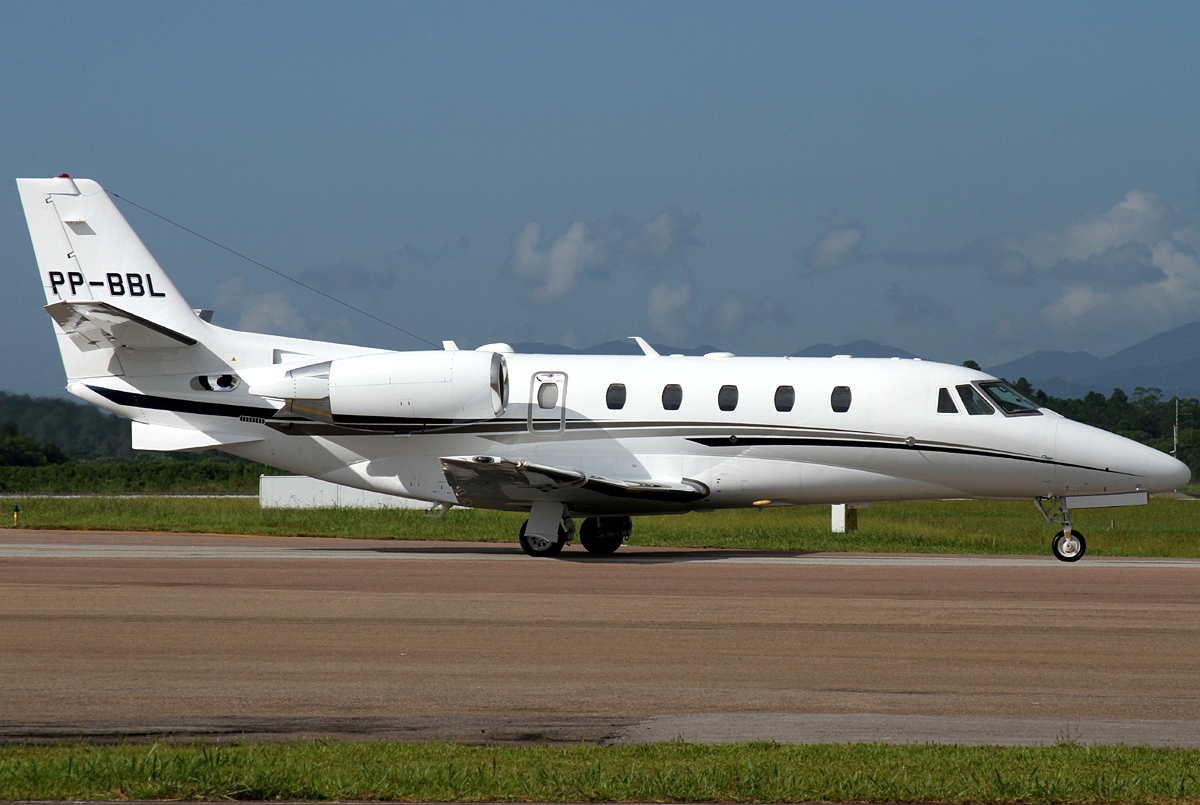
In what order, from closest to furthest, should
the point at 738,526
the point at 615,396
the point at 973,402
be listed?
the point at 973,402 < the point at 615,396 < the point at 738,526

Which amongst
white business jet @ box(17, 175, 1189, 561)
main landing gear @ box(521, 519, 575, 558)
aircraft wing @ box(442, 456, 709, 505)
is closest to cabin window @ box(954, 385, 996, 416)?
white business jet @ box(17, 175, 1189, 561)

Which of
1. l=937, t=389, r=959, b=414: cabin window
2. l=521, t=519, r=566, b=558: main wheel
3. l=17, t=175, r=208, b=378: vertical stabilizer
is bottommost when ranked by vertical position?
l=521, t=519, r=566, b=558: main wheel

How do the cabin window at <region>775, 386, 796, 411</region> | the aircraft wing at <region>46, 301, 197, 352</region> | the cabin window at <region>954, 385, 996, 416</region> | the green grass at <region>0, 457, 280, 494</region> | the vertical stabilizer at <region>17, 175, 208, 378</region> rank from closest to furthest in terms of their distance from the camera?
the aircraft wing at <region>46, 301, 197, 352</region>
the cabin window at <region>954, 385, 996, 416</region>
the cabin window at <region>775, 386, 796, 411</region>
the vertical stabilizer at <region>17, 175, 208, 378</region>
the green grass at <region>0, 457, 280, 494</region>

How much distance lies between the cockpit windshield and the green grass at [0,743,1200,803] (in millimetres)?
15412

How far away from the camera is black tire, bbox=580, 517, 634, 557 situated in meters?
24.2

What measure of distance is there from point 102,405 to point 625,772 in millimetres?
19485

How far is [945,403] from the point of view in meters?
22.7

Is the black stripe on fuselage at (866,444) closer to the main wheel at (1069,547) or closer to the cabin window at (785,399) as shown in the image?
the cabin window at (785,399)

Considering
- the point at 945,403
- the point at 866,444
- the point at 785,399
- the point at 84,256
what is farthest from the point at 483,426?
the point at 945,403

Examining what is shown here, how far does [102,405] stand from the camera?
79.2ft

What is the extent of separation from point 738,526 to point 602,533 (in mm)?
A: 11063

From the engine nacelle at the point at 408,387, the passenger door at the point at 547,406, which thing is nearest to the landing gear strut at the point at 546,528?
the passenger door at the point at 547,406

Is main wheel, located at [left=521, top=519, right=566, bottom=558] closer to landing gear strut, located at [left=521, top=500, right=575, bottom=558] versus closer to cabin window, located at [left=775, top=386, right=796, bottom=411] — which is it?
landing gear strut, located at [left=521, top=500, right=575, bottom=558]

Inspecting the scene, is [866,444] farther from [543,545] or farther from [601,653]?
[601,653]
